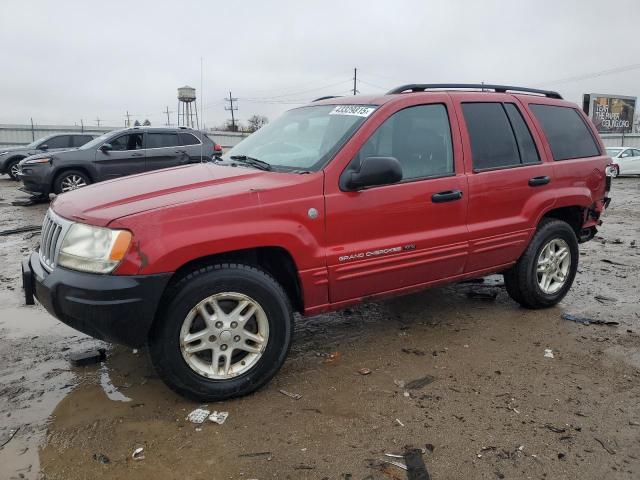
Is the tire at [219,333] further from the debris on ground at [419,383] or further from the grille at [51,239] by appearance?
the debris on ground at [419,383]

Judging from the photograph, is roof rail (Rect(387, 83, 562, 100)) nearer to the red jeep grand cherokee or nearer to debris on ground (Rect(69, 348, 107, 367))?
the red jeep grand cherokee

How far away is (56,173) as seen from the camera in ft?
37.1

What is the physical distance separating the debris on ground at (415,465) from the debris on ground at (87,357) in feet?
7.42

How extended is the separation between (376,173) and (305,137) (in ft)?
2.78

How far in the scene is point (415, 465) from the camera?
98.7 inches

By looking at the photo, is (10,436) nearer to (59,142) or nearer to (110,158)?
(110,158)

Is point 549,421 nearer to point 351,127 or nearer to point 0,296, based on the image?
point 351,127

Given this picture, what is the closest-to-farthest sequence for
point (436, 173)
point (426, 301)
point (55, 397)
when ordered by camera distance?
1. point (55, 397)
2. point (436, 173)
3. point (426, 301)

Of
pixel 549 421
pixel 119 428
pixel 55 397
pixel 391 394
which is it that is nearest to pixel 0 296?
pixel 55 397

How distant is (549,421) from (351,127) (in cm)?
218

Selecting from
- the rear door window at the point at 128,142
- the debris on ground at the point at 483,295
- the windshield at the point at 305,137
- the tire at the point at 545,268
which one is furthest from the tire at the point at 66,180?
the tire at the point at 545,268

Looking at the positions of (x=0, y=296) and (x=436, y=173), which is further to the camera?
(x=0, y=296)

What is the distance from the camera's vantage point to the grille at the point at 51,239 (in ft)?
9.66

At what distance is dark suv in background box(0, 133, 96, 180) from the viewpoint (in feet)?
51.9
